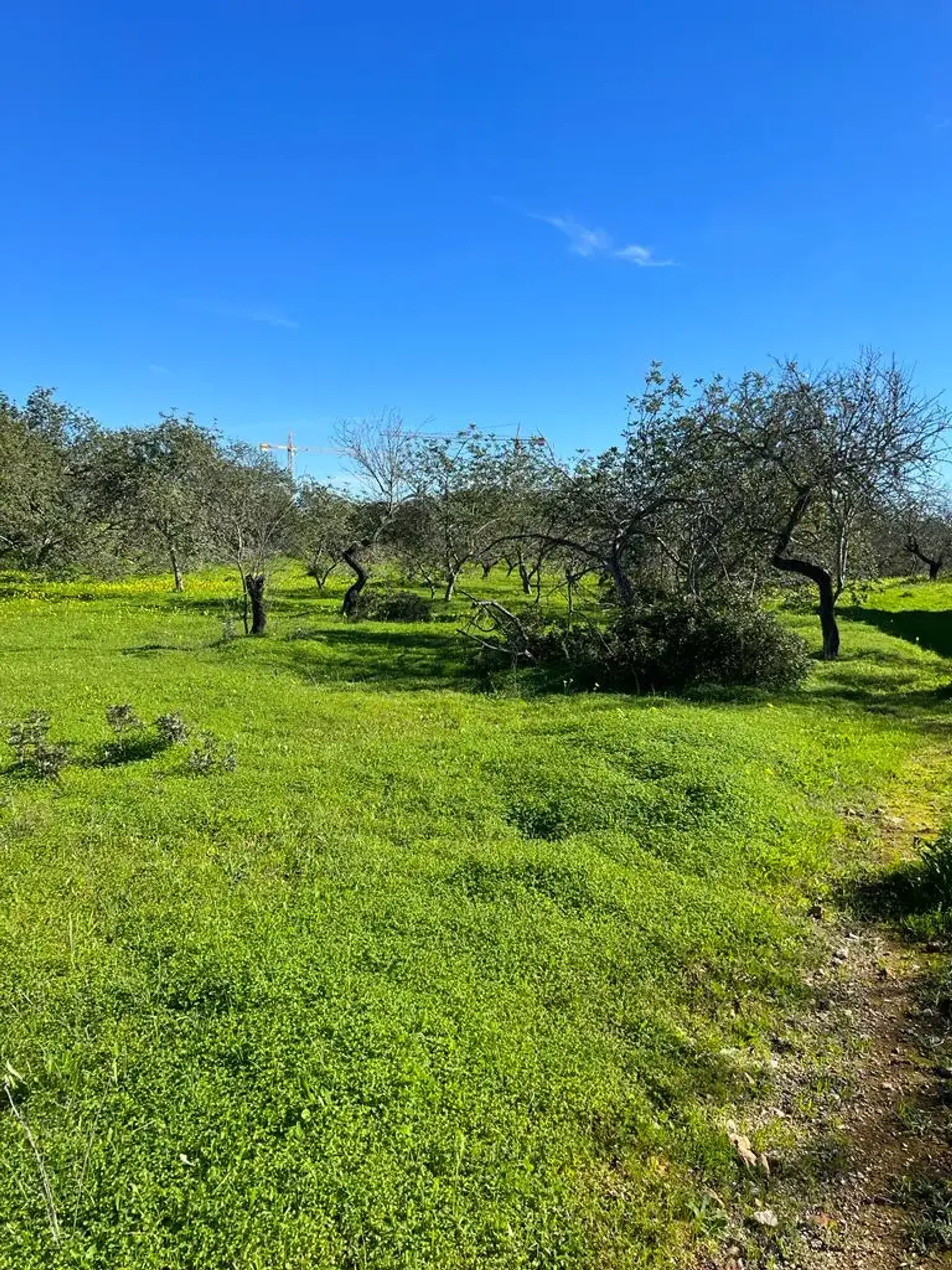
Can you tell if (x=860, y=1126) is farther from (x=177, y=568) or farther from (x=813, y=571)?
(x=177, y=568)

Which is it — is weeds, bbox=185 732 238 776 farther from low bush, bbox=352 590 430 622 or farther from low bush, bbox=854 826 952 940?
low bush, bbox=352 590 430 622

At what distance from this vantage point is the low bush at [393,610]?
78.7 feet

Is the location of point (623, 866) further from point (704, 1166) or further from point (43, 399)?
point (43, 399)

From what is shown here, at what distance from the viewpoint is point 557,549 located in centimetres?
2095

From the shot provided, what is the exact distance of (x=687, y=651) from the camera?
13.5 meters

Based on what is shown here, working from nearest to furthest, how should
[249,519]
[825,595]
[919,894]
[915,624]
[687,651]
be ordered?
[919,894], [687,651], [825,595], [249,519], [915,624]

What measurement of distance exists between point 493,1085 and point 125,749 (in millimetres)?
6755

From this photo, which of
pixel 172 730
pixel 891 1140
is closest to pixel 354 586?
pixel 172 730

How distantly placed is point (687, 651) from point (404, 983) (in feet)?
34.6

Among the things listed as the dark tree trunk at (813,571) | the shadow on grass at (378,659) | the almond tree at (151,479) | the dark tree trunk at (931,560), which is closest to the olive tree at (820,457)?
the dark tree trunk at (813,571)

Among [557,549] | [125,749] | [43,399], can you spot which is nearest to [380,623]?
[557,549]

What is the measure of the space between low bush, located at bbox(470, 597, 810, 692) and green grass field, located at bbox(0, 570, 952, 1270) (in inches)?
142

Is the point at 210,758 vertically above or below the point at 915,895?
above

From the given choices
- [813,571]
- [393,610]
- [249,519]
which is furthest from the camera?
[393,610]
